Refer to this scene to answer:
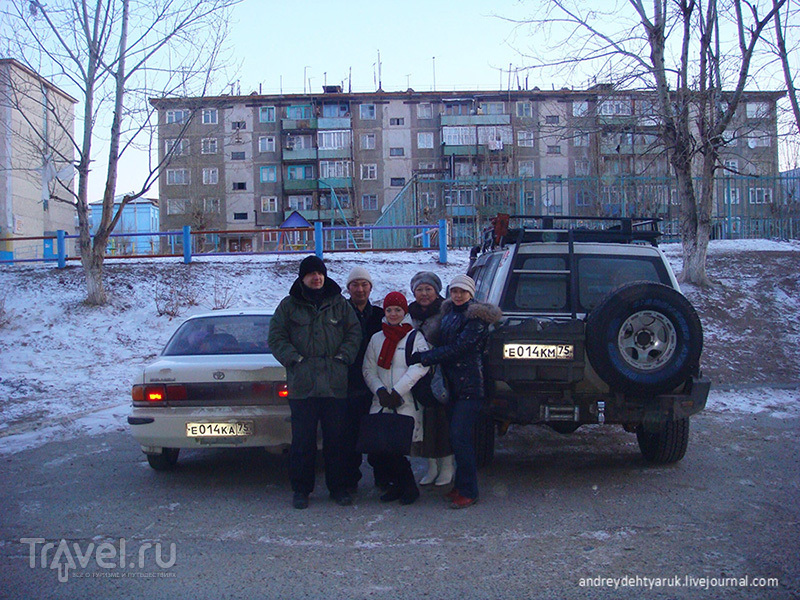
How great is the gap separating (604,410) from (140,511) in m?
3.51

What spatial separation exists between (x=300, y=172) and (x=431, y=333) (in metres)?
54.4

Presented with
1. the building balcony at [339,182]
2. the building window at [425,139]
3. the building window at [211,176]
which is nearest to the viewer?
the building balcony at [339,182]

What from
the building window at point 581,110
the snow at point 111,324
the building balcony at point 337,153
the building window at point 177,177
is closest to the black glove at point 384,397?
the snow at point 111,324

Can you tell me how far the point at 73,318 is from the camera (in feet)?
47.5

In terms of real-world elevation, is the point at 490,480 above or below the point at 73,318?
below

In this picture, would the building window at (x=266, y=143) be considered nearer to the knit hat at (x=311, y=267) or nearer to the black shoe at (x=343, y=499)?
the knit hat at (x=311, y=267)

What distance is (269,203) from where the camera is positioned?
58.2 metres

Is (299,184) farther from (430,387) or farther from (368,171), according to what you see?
(430,387)

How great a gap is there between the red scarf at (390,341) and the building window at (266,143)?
182 feet

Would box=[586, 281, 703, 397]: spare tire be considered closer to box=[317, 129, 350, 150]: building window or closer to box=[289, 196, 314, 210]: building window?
box=[317, 129, 350, 150]: building window

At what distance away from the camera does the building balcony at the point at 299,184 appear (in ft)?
186

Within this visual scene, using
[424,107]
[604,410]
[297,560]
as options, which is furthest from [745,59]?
[424,107]

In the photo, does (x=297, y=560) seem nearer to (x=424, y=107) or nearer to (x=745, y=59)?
(x=745, y=59)

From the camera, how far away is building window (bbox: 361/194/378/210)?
187 feet
